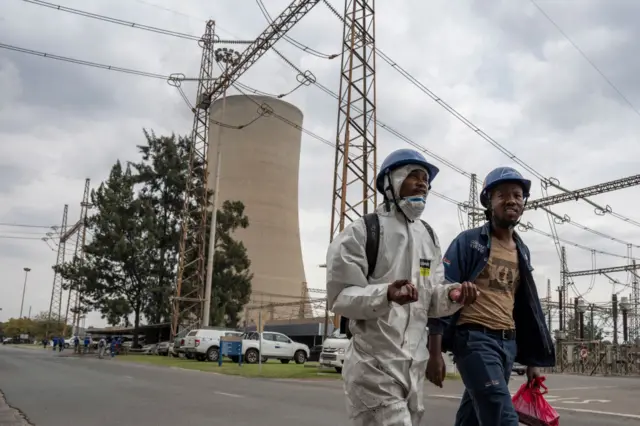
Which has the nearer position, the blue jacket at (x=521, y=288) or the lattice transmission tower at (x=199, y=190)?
the blue jacket at (x=521, y=288)

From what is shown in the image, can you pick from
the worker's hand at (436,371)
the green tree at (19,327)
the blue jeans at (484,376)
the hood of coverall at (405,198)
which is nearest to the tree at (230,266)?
the blue jeans at (484,376)

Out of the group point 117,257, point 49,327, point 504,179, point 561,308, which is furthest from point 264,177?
point 49,327

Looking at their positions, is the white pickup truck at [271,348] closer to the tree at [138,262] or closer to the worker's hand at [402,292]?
the tree at [138,262]

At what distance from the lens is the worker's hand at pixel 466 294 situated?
2.62 meters

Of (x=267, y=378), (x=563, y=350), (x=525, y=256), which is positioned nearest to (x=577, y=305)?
(x=563, y=350)

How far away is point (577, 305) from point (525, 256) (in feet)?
112

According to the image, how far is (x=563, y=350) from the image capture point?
32375 millimetres

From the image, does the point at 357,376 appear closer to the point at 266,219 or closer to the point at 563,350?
the point at 563,350

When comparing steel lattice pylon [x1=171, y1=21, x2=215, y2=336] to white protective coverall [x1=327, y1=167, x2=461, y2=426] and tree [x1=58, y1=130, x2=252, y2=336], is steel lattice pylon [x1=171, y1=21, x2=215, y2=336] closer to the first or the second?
tree [x1=58, y1=130, x2=252, y2=336]

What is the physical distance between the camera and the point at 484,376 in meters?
3.21

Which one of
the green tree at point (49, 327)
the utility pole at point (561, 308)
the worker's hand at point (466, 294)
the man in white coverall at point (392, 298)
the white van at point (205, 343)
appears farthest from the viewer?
the green tree at point (49, 327)

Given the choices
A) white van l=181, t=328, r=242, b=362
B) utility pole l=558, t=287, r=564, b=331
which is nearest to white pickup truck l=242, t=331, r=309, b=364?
white van l=181, t=328, r=242, b=362

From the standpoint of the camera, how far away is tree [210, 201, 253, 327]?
39812 millimetres

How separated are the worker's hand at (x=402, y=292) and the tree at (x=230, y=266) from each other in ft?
124
